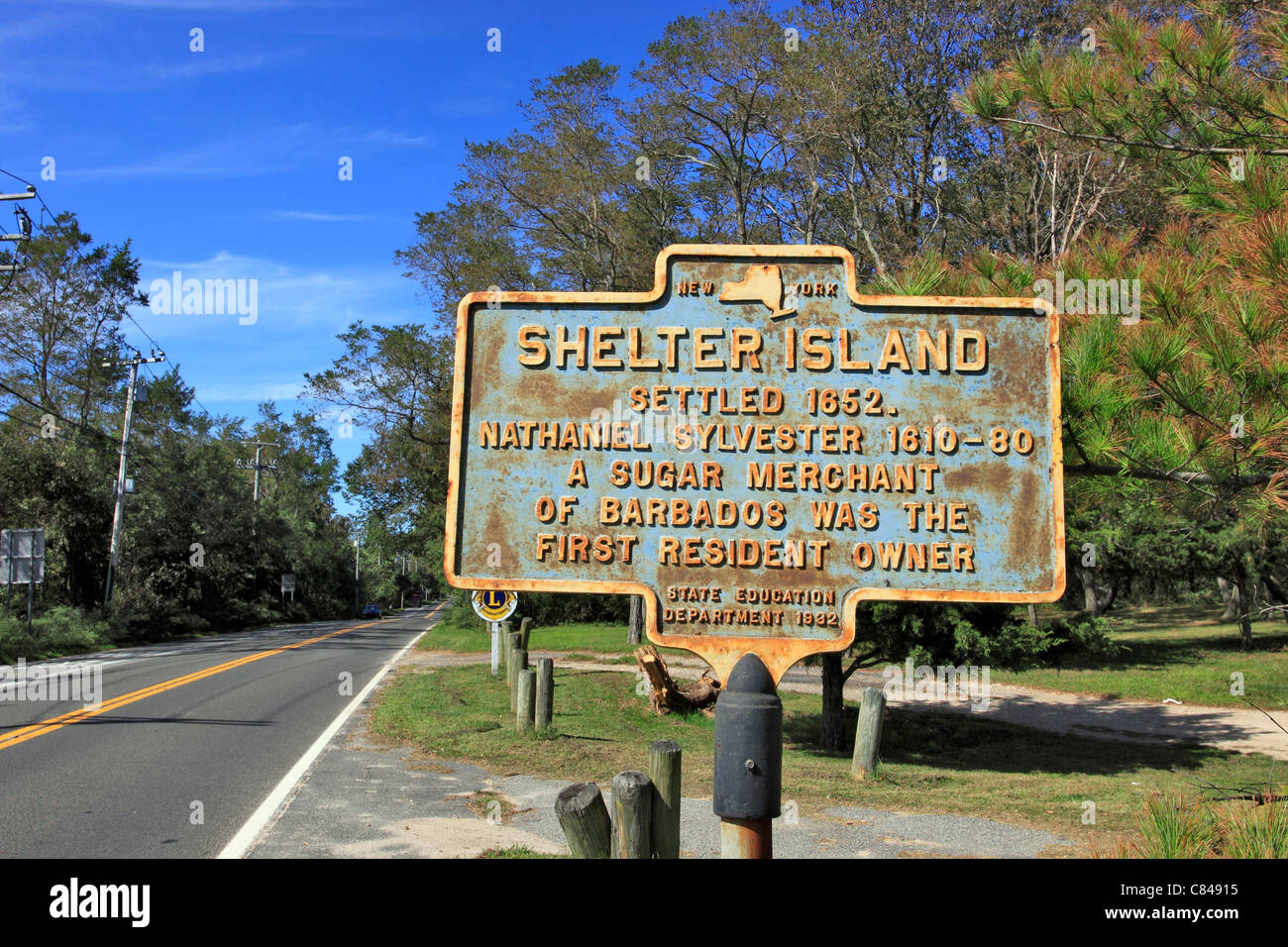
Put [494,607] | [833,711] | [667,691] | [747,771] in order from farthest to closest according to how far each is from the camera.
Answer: [494,607], [667,691], [833,711], [747,771]

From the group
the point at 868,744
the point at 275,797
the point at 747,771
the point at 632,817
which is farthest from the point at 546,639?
the point at 747,771

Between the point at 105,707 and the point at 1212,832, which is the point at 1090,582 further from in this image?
the point at 1212,832

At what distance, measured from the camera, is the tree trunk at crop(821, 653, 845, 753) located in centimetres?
1225

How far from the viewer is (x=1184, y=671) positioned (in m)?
22.7

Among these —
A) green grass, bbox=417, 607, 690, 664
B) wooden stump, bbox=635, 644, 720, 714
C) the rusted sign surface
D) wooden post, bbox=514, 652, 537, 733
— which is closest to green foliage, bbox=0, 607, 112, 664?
green grass, bbox=417, 607, 690, 664

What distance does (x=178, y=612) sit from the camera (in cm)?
3703

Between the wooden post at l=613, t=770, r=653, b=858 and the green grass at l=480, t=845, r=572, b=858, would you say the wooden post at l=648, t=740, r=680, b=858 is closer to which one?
the wooden post at l=613, t=770, r=653, b=858

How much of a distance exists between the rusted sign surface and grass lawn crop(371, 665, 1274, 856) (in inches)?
153

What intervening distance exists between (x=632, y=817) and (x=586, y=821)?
0.19m

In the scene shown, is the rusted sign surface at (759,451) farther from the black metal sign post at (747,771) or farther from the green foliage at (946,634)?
the green foliage at (946,634)

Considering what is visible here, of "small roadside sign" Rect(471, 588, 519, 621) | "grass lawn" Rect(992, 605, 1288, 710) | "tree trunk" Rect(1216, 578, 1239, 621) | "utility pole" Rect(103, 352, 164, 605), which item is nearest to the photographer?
"small roadside sign" Rect(471, 588, 519, 621)

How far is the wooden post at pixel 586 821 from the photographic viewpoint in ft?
12.2
